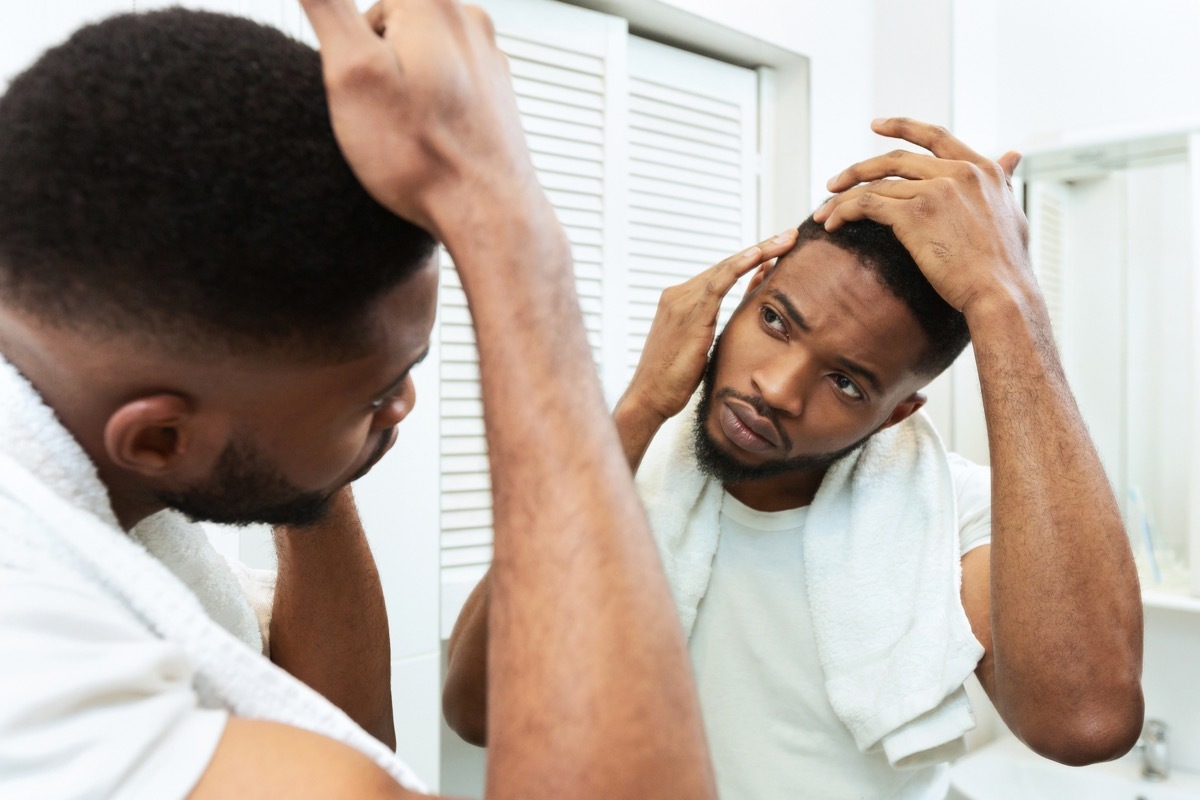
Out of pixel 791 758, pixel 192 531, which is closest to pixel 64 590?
pixel 192 531

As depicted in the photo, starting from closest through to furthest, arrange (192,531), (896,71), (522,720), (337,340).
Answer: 1. (522,720)
2. (337,340)
3. (192,531)
4. (896,71)

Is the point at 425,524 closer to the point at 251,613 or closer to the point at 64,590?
the point at 251,613

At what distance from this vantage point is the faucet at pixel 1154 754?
5.22 ft

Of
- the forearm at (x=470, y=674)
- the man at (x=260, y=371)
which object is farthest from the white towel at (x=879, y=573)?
the man at (x=260, y=371)

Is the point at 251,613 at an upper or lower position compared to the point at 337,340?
lower

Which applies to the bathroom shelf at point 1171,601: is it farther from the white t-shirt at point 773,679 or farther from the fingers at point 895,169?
the fingers at point 895,169

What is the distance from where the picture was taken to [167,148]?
427mm

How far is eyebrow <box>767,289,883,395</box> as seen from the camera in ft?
3.03

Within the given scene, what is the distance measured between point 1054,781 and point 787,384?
120 centimetres

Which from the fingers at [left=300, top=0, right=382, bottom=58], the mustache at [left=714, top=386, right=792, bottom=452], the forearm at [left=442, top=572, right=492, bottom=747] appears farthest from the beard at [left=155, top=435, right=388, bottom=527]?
the mustache at [left=714, top=386, right=792, bottom=452]

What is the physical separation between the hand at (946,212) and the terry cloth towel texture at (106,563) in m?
0.71

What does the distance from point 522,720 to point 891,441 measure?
781 millimetres

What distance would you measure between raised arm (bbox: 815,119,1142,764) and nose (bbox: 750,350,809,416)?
0.16 metres

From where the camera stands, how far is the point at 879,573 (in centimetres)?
98
